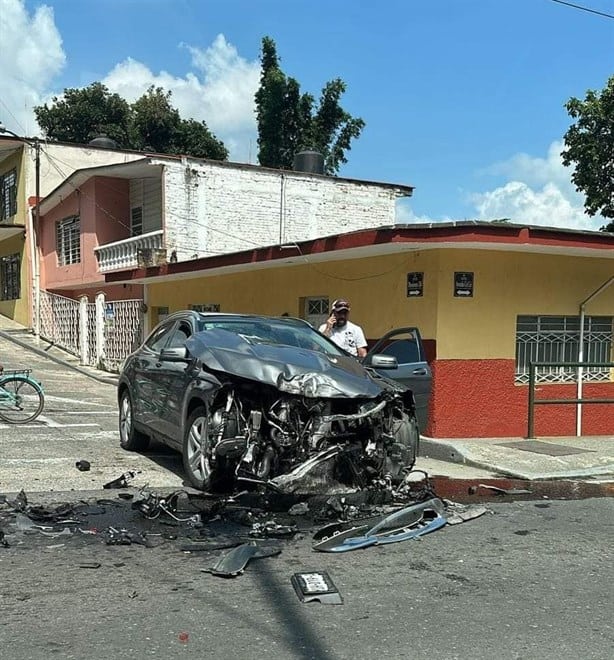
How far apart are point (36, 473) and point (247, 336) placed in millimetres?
2510

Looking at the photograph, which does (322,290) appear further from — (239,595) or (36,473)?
(239,595)

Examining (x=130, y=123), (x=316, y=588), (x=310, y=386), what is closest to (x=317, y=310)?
(x=310, y=386)

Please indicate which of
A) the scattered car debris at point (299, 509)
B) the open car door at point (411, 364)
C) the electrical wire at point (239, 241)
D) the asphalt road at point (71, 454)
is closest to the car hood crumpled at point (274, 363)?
the scattered car debris at point (299, 509)

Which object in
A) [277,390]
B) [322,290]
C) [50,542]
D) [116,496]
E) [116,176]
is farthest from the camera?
[116,176]

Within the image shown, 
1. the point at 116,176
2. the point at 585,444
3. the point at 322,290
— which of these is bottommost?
the point at 585,444

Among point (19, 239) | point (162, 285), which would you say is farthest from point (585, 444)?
point (19, 239)

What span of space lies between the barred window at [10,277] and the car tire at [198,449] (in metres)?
23.7

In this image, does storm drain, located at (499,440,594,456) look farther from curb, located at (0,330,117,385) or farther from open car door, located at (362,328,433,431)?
curb, located at (0,330,117,385)

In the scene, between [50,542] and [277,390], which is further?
[277,390]

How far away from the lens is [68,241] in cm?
2516

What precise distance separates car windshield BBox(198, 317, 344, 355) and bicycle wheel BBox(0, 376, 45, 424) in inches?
151

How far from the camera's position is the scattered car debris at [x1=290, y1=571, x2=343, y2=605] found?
4051 mm

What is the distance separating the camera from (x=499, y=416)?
412 inches

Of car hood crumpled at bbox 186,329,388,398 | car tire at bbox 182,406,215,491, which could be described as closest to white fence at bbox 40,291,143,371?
car hood crumpled at bbox 186,329,388,398
